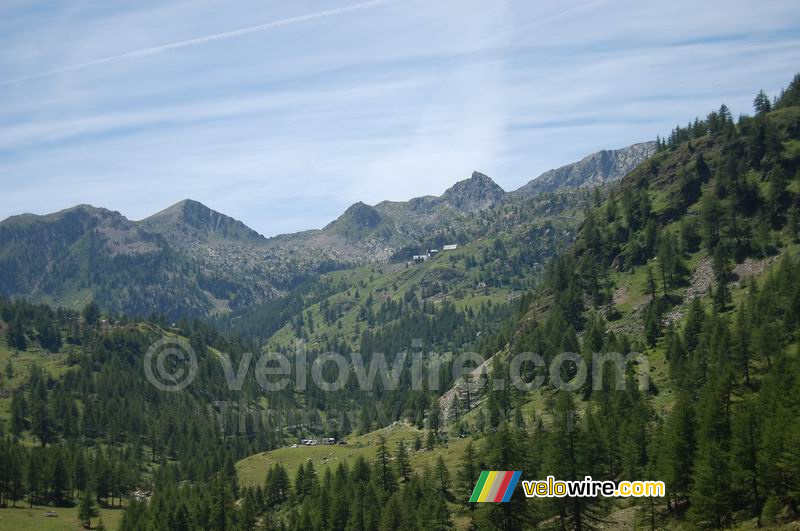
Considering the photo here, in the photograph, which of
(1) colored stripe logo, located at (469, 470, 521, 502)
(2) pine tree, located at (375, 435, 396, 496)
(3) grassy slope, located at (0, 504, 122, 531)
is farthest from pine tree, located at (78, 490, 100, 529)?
(1) colored stripe logo, located at (469, 470, 521, 502)

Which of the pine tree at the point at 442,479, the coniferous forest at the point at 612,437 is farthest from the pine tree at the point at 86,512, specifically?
the pine tree at the point at 442,479

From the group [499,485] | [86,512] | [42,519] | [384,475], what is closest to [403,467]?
[384,475]

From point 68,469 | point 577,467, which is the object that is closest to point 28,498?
point 68,469

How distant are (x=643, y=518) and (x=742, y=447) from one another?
14.3 m

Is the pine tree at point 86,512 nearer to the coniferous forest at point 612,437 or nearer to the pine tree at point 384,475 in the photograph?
the coniferous forest at point 612,437

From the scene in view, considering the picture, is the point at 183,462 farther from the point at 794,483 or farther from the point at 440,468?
the point at 794,483

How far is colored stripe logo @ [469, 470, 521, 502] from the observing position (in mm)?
71062

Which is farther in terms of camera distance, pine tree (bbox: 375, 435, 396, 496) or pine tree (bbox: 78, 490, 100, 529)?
pine tree (bbox: 78, 490, 100, 529)

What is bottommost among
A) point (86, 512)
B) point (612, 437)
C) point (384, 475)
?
point (86, 512)

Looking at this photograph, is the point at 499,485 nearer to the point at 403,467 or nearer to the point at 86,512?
the point at 403,467

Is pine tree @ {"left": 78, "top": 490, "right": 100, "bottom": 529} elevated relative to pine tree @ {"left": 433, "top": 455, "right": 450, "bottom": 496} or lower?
lower

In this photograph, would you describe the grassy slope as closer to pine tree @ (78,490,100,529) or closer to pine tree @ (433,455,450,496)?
→ pine tree @ (78,490,100,529)

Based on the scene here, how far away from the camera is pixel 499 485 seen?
72312 mm

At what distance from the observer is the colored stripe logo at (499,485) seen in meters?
71.1
